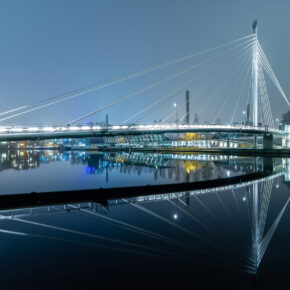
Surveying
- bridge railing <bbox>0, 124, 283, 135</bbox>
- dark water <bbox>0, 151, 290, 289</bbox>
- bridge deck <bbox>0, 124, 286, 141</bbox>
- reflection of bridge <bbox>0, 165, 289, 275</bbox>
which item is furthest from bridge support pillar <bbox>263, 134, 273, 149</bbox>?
dark water <bbox>0, 151, 290, 289</bbox>

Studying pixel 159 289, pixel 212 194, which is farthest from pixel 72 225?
pixel 212 194

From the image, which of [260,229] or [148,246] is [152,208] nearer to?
[148,246]

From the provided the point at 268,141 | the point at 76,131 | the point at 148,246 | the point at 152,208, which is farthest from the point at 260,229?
the point at 268,141

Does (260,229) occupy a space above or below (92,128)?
below

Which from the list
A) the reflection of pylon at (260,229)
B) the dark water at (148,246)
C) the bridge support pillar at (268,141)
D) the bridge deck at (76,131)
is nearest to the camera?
the dark water at (148,246)

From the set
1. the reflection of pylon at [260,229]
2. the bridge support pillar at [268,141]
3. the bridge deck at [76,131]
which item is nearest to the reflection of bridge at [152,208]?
the reflection of pylon at [260,229]

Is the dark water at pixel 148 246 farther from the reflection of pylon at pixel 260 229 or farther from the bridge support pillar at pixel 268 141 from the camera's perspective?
the bridge support pillar at pixel 268 141

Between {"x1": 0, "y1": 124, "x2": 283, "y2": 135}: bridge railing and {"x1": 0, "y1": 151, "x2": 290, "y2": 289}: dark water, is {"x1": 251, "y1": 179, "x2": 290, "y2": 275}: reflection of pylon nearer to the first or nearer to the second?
{"x1": 0, "y1": 151, "x2": 290, "y2": 289}: dark water

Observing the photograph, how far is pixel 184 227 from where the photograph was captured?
9.20m

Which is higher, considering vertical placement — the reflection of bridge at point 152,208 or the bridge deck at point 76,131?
the bridge deck at point 76,131

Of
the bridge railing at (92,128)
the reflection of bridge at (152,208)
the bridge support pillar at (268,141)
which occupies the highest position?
the bridge railing at (92,128)

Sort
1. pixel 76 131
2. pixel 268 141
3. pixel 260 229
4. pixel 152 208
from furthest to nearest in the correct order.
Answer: pixel 268 141
pixel 76 131
pixel 152 208
pixel 260 229

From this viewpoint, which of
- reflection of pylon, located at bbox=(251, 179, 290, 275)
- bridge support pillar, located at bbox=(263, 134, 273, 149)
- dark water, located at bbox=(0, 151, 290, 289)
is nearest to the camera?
dark water, located at bbox=(0, 151, 290, 289)

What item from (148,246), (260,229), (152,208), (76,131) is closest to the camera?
(148,246)
